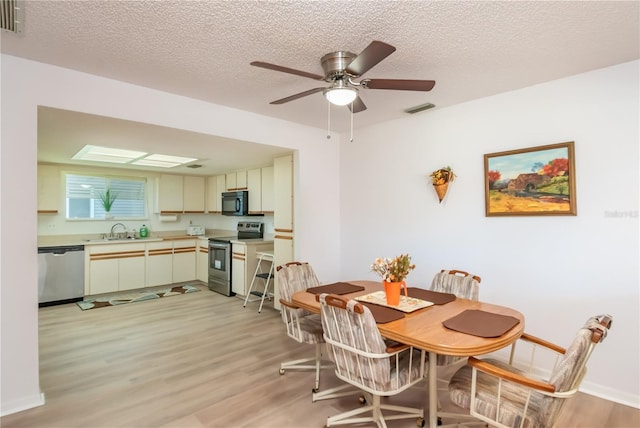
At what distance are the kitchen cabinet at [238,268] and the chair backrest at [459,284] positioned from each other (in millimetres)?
3153

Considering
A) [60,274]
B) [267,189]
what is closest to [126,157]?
[60,274]

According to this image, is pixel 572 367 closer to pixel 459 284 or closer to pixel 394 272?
pixel 394 272

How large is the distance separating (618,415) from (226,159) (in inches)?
185

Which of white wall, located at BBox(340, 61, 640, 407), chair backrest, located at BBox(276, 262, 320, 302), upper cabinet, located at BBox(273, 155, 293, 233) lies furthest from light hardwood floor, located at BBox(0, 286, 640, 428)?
upper cabinet, located at BBox(273, 155, 293, 233)

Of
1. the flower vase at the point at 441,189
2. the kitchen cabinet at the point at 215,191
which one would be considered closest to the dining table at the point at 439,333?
the flower vase at the point at 441,189

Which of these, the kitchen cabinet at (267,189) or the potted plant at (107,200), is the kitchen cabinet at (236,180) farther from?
the potted plant at (107,200)

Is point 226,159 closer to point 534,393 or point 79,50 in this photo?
point 79,50

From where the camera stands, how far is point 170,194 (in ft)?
20.1

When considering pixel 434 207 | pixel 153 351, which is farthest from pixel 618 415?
pixel 153 351

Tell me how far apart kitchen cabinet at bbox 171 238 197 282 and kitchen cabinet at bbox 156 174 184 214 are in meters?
0.67

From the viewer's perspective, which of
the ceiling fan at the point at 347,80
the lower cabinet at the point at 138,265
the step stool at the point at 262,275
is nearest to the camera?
the ceiling fan at the point at 347,80

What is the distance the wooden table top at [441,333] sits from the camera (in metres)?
1.57

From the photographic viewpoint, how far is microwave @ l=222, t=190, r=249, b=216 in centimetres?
541

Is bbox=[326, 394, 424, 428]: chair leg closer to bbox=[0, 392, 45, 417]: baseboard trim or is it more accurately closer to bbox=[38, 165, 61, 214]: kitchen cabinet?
bbox=[0, 392, 45, 417]: baseboard trim
